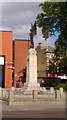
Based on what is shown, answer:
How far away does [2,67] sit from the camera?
84.9 meters

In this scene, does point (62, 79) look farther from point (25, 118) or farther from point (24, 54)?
point (25, 118)

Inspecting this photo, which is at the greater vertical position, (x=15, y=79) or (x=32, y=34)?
(x=32, y=34)

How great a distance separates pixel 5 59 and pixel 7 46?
10.8 ft

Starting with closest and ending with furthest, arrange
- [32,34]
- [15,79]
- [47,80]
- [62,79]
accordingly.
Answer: [32,34] → [62,79] → [47,80] → [15,79]

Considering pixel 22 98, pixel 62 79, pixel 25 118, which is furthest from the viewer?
pixel 62 79

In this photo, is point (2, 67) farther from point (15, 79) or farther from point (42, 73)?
point (42, 73)

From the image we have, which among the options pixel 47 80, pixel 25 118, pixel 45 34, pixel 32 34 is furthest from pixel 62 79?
pixel 25 118

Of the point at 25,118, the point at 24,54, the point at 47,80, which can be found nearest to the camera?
the point at 25,118

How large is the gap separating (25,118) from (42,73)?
82.2 m

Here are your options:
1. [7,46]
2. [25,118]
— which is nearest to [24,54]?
[7,46]

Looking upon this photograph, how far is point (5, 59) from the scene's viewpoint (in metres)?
84.8

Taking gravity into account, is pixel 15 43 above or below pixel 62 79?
above

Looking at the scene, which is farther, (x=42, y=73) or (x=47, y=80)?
(x=42, y=73)

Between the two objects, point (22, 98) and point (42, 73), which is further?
point (42, 73)
